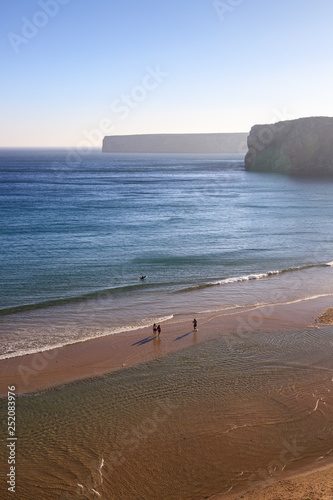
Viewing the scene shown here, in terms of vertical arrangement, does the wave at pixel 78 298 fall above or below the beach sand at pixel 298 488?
above

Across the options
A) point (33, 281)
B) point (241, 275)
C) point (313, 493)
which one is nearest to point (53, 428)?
point (313, 493)

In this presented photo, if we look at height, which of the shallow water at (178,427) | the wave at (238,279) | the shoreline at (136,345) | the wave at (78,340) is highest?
the wave at (238,279)

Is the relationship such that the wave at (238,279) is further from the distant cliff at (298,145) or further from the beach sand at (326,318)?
the distant cliff at (298,145)

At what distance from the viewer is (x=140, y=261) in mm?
36062

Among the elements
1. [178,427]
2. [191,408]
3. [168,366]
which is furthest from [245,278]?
[178,427]

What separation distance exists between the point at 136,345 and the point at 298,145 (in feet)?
411

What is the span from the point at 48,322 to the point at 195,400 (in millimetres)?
11024

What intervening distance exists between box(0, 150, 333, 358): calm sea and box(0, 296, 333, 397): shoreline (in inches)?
43.3

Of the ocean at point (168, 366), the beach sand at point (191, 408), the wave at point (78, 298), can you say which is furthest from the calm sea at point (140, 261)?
the beach sand at point (191, 408)

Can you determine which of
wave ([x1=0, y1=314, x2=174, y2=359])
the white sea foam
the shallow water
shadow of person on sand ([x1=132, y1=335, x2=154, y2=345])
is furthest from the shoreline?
the white sea foam

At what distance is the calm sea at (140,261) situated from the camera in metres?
24.6

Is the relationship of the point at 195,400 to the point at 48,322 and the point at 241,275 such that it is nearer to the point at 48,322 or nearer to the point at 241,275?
the point at 48,322

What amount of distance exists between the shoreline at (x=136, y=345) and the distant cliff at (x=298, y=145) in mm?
114690

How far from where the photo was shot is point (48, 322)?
926 inches
